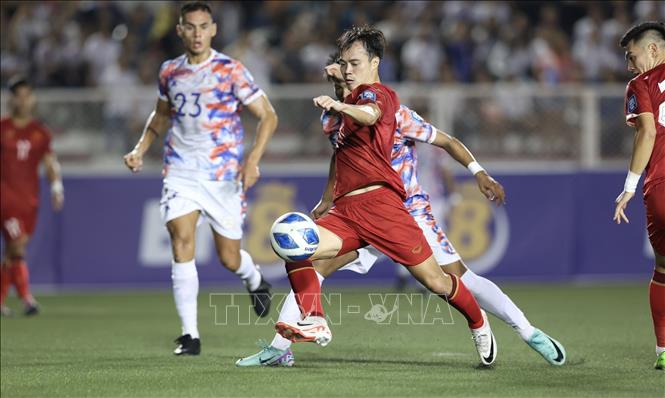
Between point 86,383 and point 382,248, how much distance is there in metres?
2.07

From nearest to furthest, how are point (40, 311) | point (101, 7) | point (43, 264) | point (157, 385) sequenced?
point (157, 385)
point (40, 311)
point (43, 264)
point (101, 7)

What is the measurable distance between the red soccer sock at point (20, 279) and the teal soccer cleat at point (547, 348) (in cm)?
684

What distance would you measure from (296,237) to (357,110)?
0.91 metres

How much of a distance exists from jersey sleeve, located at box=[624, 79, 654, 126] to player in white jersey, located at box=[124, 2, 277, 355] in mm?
2884

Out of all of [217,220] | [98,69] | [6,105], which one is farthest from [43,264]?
[217,220]

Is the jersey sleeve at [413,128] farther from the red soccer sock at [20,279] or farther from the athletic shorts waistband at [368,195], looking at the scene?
the red soccer sock at [20,279]

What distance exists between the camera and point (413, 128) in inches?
313

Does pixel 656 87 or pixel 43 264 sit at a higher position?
pixel 656 87

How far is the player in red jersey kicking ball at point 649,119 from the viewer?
7.56 metres

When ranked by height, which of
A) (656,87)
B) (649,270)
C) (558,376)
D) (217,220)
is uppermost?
(656,87)

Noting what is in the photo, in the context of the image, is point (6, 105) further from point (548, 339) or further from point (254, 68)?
point (548, 339)

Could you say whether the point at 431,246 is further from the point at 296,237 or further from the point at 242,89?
the point at 242,89

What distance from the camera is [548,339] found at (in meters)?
8.07

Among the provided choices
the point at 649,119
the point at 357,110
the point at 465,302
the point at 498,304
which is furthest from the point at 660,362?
the point at 357,110
